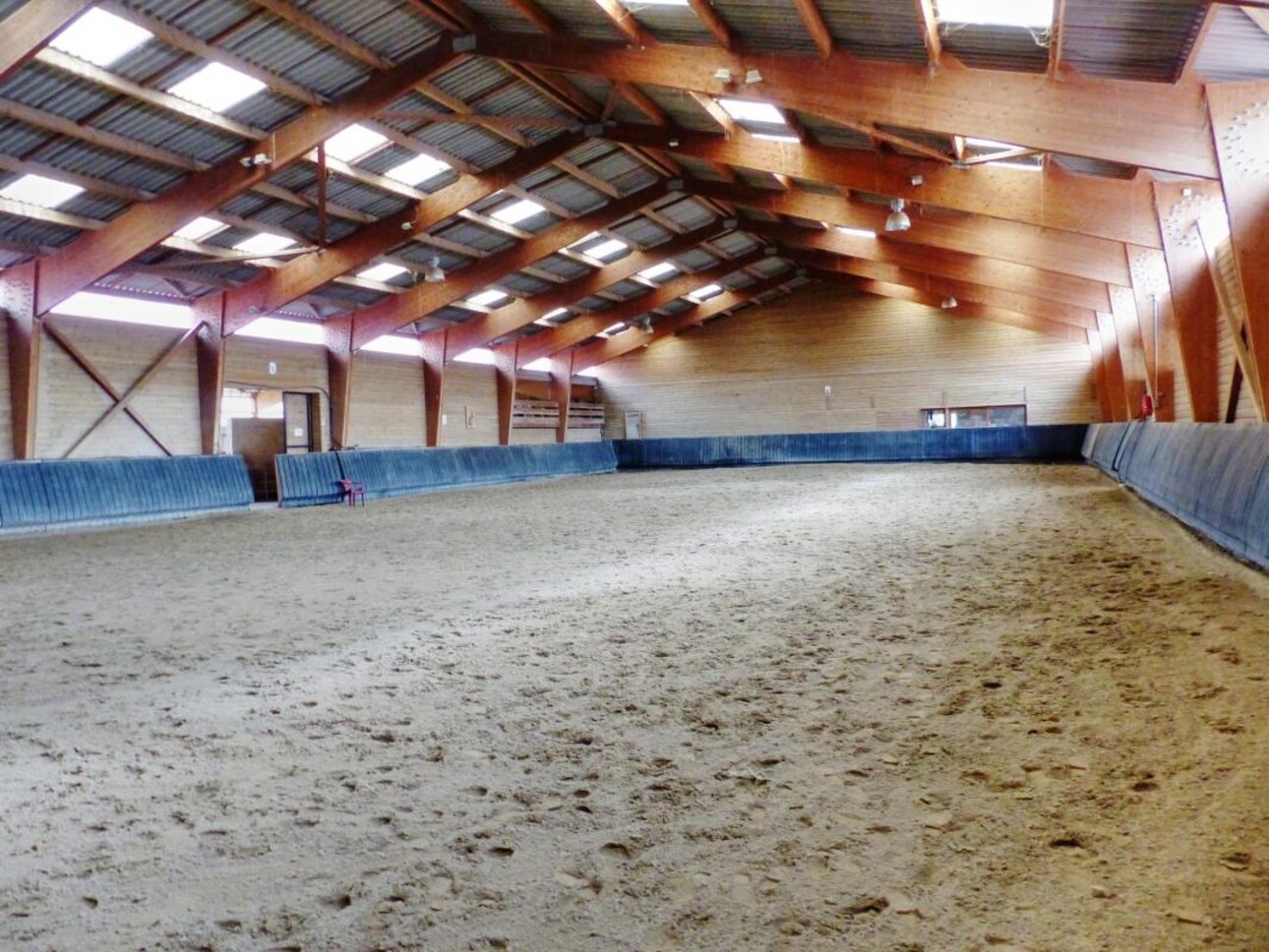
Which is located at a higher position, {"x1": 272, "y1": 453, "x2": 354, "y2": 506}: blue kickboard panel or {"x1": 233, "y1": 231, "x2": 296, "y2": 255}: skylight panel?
{"x1": 233, "y1": 231, "x2": 296, "y2": 255}: skylight panel

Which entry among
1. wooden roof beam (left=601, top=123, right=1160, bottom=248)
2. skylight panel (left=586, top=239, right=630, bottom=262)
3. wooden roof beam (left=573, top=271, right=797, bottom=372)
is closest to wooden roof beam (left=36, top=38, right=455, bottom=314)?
wooden roof beam (left=601, top=123, right=1160, bottom=248)

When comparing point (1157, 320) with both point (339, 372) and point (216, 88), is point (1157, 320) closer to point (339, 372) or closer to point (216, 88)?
point (216, 88)

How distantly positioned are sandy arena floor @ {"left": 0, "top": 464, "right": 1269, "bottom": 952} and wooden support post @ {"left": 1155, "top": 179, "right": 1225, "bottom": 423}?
24.2ft

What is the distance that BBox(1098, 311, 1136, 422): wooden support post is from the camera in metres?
23.5

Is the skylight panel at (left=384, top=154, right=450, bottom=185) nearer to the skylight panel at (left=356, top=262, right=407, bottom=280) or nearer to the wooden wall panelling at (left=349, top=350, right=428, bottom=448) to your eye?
the skylight panel at (left=356, top=262, right=407, bottom=280)

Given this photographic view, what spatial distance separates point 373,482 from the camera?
2062cm

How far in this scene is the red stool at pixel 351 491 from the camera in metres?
18.9

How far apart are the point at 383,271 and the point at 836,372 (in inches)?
727

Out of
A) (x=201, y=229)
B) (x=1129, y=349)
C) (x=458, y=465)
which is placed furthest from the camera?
(x=458, y=465)

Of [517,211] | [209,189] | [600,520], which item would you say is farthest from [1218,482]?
[517,211]

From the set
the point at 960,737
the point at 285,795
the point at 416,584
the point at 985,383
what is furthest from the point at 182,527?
the point at 985,383

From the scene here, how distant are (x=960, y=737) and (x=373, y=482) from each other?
19.0m

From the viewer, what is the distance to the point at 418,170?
1812 cm

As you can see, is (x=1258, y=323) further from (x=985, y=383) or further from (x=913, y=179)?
(x=985, y=383)
